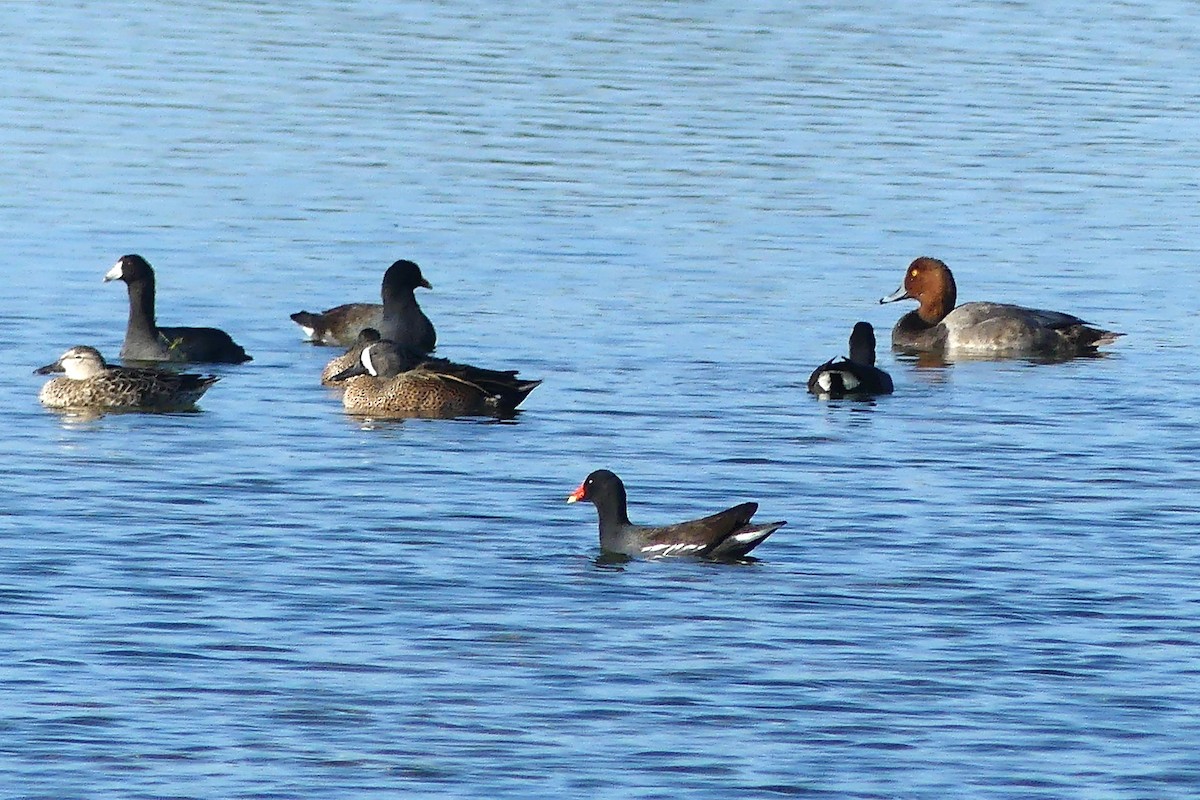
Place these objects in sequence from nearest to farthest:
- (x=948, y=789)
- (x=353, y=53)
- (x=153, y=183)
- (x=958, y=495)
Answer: (x=948, y=789)
(x=958, y=495)
(x=153, y=183)
(x=353, y=53)

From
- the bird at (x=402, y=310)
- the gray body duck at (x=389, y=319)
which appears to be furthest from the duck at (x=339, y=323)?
the bird at (x=402, y=310)

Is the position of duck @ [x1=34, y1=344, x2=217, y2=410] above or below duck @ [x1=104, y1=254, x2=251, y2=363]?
below

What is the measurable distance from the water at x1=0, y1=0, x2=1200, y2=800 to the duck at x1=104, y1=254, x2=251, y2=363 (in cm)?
39

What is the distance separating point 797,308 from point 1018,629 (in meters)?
11.3

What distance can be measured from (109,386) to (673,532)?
239 inches

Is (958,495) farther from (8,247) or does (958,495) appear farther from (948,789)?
(8,247)

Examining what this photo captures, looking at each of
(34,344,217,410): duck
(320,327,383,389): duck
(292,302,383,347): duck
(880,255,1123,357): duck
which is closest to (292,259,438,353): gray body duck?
(292,302,383,347): duck

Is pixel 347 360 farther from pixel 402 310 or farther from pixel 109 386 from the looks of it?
pixel 109 386

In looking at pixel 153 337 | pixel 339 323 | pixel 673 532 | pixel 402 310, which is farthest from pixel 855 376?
pixel 153 337

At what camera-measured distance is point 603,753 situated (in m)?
11.4

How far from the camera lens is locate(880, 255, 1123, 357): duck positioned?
23.5 metres

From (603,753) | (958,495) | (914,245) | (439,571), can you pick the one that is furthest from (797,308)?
(603,753)

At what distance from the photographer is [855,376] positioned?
20.5 m

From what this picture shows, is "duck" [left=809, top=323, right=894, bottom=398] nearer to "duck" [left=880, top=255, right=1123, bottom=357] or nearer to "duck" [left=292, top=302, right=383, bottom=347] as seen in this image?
"duck" [left=880, top=255, right=1123, bottom=357]
